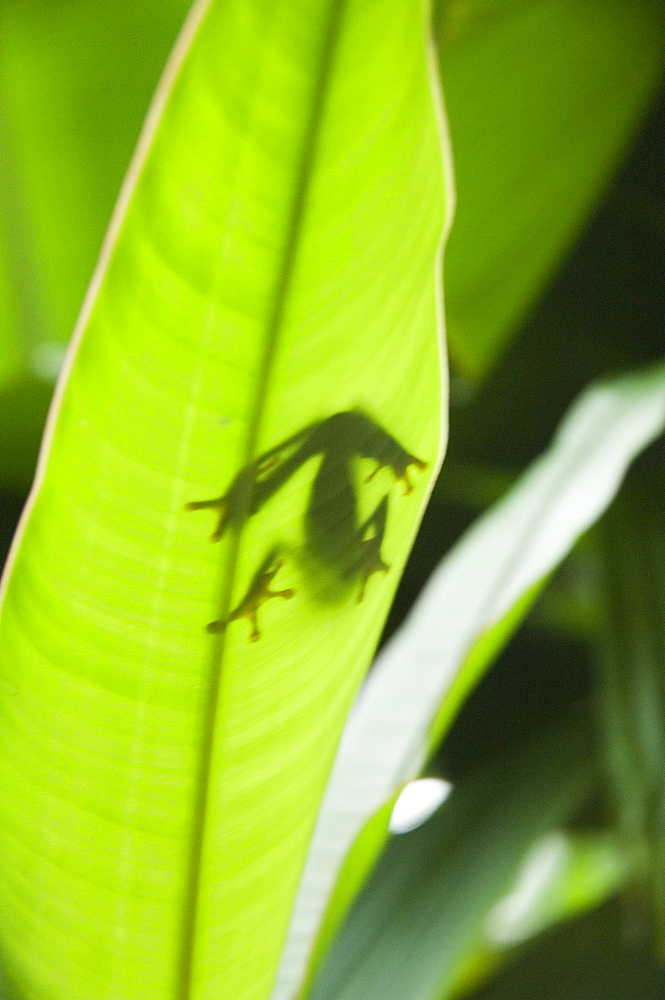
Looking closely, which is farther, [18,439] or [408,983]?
[18,439]

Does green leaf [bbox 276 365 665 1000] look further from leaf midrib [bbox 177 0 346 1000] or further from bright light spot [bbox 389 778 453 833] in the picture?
bright light spot [bbox 389 778 453 833]

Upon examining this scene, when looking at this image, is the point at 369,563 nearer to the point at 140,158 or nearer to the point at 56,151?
the point at 140,158

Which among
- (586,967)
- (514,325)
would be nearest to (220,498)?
(586,967)

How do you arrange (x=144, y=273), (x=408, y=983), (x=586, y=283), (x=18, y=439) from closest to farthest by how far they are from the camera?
(x=144, y=273) < (x=408, y=983) < (x=18, y=439) < (x=586, y=283)

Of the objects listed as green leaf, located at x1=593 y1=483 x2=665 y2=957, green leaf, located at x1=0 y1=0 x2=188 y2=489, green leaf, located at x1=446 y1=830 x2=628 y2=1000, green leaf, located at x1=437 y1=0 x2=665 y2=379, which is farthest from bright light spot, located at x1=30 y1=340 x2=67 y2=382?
green leaf, located at x1=446 y1=830 x2=628 y2=1000

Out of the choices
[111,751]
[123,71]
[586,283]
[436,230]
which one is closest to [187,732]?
[111,751]

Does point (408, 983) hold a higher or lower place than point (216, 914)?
lower

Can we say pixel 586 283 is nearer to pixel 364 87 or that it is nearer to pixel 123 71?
pixel 123 71

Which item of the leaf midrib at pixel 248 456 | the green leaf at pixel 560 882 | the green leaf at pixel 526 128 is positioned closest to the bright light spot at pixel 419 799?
the green leaf at pixel 560 882
